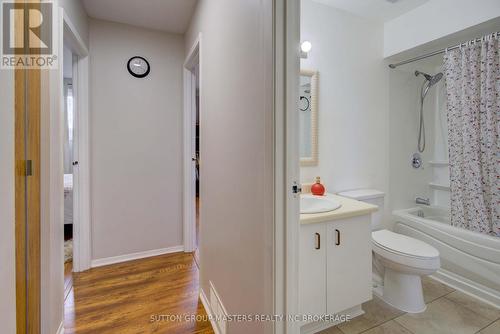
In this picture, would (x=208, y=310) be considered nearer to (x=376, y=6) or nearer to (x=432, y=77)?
(x=376, y=6)

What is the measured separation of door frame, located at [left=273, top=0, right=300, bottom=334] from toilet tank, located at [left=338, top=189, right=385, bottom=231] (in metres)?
1.39

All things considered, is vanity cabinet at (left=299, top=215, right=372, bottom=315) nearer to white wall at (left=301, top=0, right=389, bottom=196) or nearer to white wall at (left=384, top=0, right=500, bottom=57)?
white wall at (left=301, top=0, right=389, bottom=196)

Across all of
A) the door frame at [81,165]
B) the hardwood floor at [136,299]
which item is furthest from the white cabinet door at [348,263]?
the door frame at [81,165]

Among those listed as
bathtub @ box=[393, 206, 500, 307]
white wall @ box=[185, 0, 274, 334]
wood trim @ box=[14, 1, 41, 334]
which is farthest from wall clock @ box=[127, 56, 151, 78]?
bathtub @ box=[393, 206, 500, 307]

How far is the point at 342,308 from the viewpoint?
1572 mm

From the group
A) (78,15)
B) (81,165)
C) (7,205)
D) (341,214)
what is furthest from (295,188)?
(78,15)

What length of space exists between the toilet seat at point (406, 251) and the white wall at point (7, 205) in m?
2.11

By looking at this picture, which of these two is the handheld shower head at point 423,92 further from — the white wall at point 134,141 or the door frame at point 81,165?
the door frame at point 81,165

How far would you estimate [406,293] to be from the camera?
1761mm

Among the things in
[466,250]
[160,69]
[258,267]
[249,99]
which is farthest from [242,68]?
[466,250]

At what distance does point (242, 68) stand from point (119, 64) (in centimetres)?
189

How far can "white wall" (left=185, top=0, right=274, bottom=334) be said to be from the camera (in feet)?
3.16

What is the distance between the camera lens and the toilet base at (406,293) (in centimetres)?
175

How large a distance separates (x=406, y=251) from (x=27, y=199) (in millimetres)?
2339
